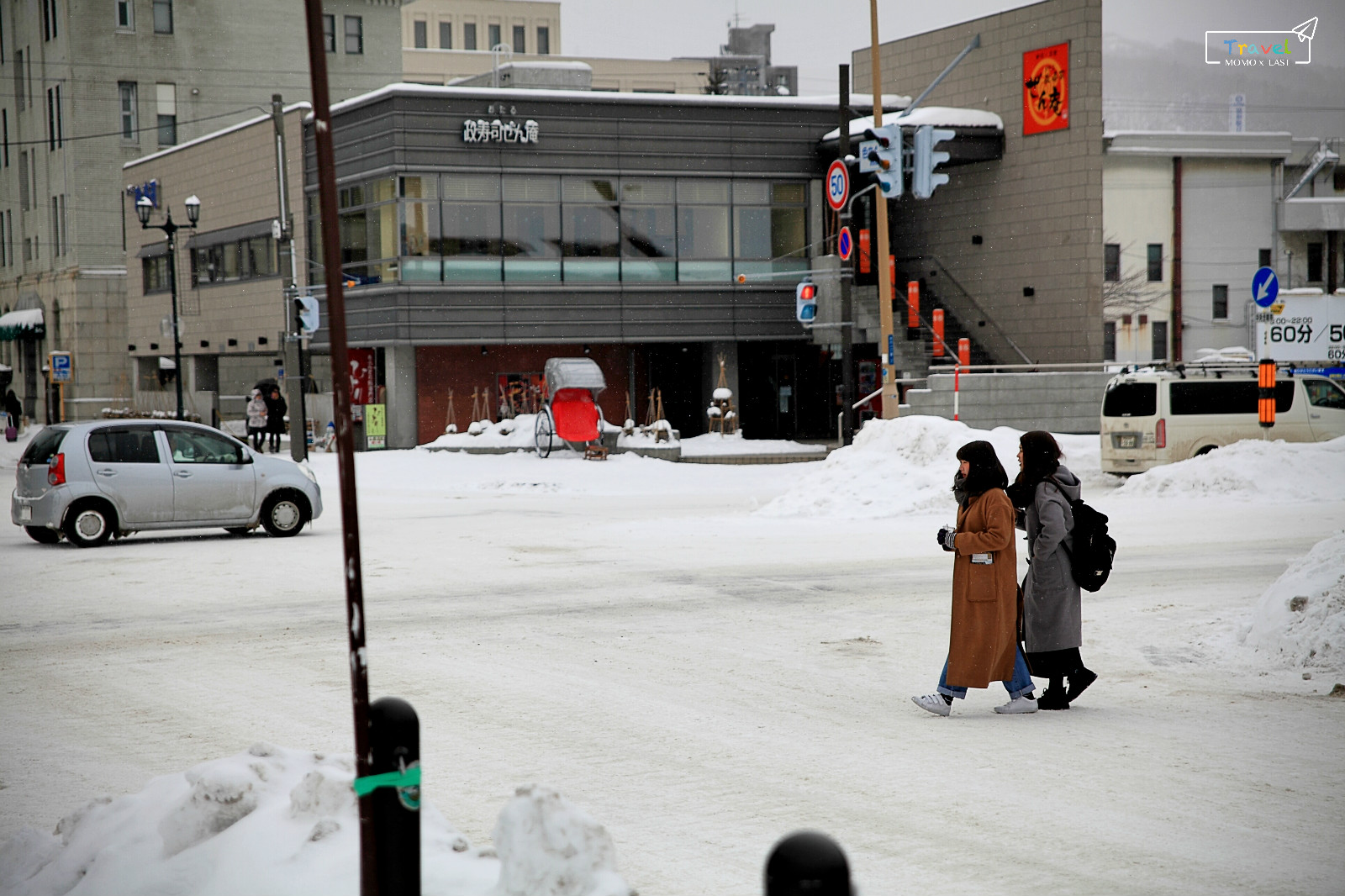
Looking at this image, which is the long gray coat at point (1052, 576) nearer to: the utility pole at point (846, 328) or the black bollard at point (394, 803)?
the black bollard at point (394, 803)

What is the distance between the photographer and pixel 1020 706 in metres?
7.71

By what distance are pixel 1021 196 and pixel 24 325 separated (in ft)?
161

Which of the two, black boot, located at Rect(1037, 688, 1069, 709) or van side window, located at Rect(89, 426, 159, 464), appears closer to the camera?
black boot, located at Rect(1037, 688, 1069, 709)

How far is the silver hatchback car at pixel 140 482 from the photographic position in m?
16.1

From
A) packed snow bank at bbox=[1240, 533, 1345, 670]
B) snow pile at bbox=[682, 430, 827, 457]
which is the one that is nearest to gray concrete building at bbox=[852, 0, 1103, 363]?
snow pile at bbox=[682, 430, 827, 457]

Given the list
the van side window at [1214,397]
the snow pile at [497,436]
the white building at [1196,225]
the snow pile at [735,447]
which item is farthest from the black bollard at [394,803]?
the white building at [1196,225]

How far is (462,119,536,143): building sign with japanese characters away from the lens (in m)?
36.1

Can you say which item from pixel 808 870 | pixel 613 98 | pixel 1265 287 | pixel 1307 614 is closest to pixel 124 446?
pixel 1307 614

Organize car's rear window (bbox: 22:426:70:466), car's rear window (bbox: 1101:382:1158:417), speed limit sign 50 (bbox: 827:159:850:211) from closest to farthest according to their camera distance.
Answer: car's rear window (bbox: 22:426:70:466), car's rear window (bbox: 1101:382:1158:417), speed limit sign 50 (bbox: 827:159:850:211)

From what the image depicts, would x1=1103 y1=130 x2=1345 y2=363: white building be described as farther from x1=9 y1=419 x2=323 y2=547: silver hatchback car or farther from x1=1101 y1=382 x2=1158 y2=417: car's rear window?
x1=9 y1=419 x2=323 y2=547: silver hatchback car

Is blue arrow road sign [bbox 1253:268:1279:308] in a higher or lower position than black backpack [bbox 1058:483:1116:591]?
higher

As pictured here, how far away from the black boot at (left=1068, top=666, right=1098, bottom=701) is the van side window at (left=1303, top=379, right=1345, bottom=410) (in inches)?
708

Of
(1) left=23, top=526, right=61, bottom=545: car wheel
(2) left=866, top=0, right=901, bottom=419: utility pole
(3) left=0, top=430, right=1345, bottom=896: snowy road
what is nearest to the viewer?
(3) left=0, top=430, right=1345, bottom=896: snowy road

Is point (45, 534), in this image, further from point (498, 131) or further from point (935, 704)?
point (498, 131)
